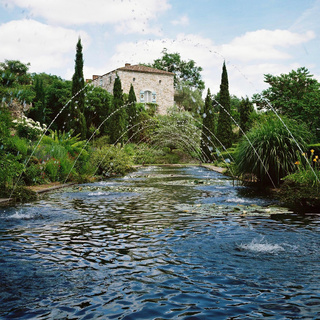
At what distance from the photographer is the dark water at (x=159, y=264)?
3570mm

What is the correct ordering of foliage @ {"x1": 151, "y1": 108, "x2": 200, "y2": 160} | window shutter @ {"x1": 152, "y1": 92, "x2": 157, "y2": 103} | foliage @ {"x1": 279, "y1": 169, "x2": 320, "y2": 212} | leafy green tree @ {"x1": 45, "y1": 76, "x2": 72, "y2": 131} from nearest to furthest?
foliage @ {"x1": 279, "y1": 169, "x2": 320, "y2": 212} < foliage @ {"x1": 151, "y1": 108, "x2": 200, "y2": 160} < leafy green tree @ {"x1": 45, "y1": 76, "x2": 72, "y2": 131} < window shutter @ {"x1": 152, "y1": 92, "x2": 157, "y2": 103}

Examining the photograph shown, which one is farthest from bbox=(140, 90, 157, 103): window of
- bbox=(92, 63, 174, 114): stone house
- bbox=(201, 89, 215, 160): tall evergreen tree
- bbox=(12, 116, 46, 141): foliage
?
bbox=(12, 116, 46, 141): foliage

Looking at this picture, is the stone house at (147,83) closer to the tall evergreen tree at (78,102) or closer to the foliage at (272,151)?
the tall evergreen tree at (78,102)

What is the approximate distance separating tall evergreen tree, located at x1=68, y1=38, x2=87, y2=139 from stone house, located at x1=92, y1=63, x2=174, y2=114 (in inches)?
1084

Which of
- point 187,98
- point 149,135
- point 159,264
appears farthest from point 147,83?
point 159,264

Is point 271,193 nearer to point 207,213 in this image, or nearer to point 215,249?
point 207,213

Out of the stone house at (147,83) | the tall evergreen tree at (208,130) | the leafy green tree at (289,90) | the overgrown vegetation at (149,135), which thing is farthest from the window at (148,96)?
the leafy green tree at (289,90)

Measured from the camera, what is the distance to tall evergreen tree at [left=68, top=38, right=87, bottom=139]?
31.9 m

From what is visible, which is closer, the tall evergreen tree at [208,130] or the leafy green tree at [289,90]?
the leafy green tree at [289,90]

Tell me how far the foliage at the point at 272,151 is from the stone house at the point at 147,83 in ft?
159

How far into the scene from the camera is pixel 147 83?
6278cm

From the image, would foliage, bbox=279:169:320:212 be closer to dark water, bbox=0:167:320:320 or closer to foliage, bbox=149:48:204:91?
dark water, bbox=0:167:320:320

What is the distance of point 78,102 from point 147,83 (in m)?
31.3

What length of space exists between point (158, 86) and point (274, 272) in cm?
6051
